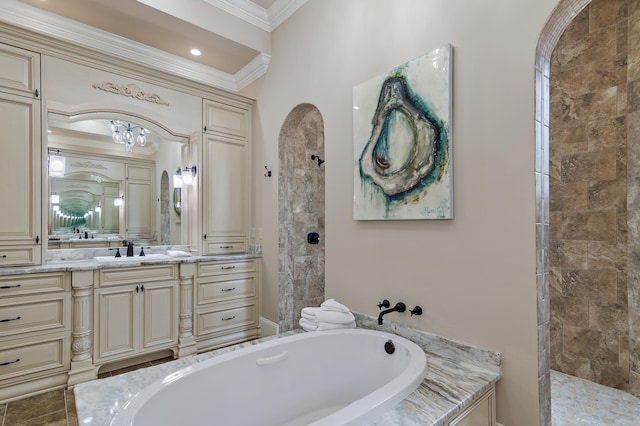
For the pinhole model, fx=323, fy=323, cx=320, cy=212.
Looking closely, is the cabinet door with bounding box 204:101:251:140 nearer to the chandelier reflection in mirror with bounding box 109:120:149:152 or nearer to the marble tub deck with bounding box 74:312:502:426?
the chandelier reflection in mirror with bounding box 109:120:149:152

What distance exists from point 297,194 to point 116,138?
6.18 feet

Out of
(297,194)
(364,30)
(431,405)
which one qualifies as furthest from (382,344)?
(364,30)

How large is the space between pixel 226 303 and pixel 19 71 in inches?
98.9

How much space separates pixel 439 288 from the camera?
1846mm

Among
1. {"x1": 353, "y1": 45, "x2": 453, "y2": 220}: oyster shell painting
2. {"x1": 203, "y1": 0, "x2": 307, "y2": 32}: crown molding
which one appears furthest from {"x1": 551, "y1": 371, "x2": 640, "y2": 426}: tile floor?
{"x1": 203, "y1": 0, "x2": 307, "y2": 32}: crown molding

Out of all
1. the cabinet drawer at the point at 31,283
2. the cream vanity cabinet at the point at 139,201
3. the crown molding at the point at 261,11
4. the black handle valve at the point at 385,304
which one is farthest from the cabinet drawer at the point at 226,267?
the crown molding at the point at 261,11

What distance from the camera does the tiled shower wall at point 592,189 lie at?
222cm

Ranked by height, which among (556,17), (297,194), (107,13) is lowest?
(297,194)

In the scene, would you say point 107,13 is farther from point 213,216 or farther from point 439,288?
point 439,288

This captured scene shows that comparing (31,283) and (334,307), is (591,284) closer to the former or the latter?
(334,307)

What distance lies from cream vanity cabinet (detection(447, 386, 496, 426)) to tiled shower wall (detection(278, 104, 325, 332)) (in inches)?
78.2

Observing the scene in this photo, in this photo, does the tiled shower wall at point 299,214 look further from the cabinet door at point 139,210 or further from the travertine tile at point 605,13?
the travertine tile at point 605,13

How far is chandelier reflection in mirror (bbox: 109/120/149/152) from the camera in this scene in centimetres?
317

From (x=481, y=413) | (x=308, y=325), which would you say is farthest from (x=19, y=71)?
(x=481, y=413)
